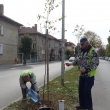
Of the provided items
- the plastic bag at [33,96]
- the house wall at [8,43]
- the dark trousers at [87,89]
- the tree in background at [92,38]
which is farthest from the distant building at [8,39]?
the dark trousers at [87,89]

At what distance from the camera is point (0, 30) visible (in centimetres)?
3225

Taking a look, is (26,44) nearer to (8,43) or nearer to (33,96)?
(8,43)

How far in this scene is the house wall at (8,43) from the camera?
3303 cm

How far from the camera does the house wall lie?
1300 inches

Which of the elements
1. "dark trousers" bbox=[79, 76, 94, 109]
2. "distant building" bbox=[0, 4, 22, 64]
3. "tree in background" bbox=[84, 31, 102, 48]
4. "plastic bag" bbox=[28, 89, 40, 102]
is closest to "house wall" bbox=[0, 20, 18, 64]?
"distant building" bbox=[0, 4, 22, 64]

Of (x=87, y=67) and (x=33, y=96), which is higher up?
(x=87, y=67)

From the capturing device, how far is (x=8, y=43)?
35062mm

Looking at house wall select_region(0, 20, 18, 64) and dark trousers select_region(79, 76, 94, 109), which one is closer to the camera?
dark trousers select_region(79, 76, 94, 109)

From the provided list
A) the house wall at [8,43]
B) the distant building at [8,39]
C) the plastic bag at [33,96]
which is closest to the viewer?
the plastic bag at [33,96]

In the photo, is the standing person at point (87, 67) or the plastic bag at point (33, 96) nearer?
the standing person at point (87, 67)

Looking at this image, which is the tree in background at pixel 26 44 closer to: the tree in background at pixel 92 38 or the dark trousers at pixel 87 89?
the tree in background at pixel 92 38

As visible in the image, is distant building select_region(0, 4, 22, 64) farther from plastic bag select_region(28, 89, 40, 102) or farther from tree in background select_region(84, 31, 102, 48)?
plastic bag select_region(28, 89, 40, 102)

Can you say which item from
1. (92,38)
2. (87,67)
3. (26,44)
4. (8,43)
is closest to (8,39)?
(8,43)

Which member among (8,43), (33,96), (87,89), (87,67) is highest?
(8,43)
